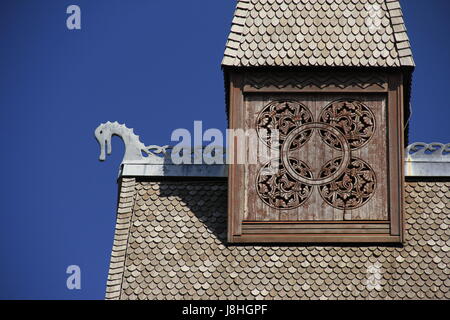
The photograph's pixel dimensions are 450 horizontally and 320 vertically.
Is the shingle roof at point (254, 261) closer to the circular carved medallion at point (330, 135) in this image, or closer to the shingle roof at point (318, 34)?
the circular carved medallion at point (330, 135)

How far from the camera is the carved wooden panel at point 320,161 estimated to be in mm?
40250

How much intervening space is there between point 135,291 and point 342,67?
605cm

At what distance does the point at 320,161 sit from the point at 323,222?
1.22 metres

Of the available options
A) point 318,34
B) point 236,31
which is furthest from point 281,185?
point 236,31

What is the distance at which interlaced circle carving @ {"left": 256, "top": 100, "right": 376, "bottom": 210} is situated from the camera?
4031 cm

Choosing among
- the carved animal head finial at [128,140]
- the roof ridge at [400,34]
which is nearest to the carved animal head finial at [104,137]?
the carved animal head finial at [128,140]

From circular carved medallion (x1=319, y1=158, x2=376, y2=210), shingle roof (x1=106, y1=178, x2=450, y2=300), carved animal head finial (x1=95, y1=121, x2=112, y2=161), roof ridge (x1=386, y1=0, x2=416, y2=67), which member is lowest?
shingle roof (x1=106, y1=178, x2=450, y2=300)

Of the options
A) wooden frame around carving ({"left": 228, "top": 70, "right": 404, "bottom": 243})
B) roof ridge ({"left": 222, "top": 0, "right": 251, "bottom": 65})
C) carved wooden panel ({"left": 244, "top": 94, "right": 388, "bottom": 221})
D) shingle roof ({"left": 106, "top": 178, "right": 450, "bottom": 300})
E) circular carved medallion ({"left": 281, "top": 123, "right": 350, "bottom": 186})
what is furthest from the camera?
roof ridge ({"left": 222, "top": 0, "right": 251, "bottom": 65})

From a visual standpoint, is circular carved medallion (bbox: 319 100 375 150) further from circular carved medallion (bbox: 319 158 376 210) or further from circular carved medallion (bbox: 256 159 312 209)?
circular carved medallion (bbox: 256 159 312 209)

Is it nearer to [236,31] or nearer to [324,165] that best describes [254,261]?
[324,165]

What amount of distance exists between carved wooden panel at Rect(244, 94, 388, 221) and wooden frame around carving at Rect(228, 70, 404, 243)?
14 centimetres

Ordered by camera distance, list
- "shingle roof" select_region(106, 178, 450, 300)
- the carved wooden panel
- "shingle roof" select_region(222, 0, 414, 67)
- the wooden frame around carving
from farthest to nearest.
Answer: "shingle roof" select_region(222, 0, 414, 67)
the carved wooden panel
the wooden frame around carving
"shingle roof" select_region(106, 178, 450, 300)

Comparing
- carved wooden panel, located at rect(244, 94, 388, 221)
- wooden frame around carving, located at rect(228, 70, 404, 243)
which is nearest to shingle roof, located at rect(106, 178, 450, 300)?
wooden frame around carving, located at rect(228, 70, 404, 243)
